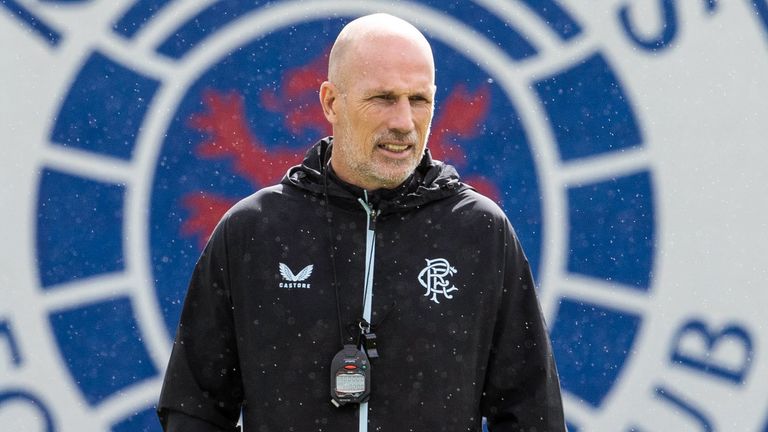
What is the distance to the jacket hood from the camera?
240 centimetres

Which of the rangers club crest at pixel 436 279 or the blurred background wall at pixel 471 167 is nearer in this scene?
the rangers club crest at pixel 436 279

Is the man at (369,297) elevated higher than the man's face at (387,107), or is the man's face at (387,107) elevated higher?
the man's face at (387,107)

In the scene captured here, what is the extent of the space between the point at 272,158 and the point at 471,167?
0.77m

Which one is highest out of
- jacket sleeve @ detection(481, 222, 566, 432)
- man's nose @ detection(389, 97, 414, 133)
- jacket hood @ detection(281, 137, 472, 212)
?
man's nose @ detection(389, 97, 414, 133)

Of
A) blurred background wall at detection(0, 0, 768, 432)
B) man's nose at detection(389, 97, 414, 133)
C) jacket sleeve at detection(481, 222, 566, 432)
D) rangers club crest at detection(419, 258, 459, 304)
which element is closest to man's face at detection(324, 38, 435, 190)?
man's nose at detection(389, 97, 414, 133)

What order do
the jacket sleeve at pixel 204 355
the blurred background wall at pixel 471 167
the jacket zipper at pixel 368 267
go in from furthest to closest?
the blurred background wall at pixel 471 167 < the jacket sleeve at pixel 204 355 < the jacket zipper at pixel 368 267

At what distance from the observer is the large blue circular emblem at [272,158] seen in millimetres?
4188

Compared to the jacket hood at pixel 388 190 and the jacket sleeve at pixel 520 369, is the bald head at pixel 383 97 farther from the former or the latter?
the jacket sleeve at pixel 520 369

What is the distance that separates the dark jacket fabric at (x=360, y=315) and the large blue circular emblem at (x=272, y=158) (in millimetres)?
1793

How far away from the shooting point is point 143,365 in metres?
4.20

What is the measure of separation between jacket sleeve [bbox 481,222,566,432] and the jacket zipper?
0.96ft

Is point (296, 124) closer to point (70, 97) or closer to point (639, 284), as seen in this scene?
point (70, 97)

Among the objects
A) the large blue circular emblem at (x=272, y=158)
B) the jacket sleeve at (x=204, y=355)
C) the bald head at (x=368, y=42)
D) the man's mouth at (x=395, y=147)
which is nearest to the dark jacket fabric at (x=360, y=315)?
the jacket sleeve at (x=204, y=355)

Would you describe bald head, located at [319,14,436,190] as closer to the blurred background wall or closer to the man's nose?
the man's nose
